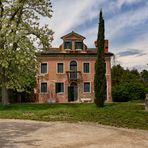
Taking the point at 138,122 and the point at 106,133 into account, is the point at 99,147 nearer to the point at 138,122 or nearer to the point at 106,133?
the point at 106,133

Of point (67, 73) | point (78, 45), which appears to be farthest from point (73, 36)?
point (67, 73)

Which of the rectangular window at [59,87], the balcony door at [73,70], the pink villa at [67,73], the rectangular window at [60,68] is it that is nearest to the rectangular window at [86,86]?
the pink villa at [67,73]

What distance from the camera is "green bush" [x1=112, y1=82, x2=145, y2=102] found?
50.4 meters

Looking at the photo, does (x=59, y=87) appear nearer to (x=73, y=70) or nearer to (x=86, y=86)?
(x=73, y=70)

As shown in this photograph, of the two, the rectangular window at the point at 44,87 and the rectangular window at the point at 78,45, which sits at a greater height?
the rectangular window at the point at 78,45

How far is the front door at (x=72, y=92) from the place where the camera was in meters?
51.7

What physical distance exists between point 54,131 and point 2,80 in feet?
60.5

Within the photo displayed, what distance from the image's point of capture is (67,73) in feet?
170

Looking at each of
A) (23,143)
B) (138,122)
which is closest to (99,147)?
(23,143)

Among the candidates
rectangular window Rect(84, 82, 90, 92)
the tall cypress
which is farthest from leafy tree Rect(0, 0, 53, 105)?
rectangular window Rect(84, 82, 90, 92)

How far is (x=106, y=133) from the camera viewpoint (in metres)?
16.7

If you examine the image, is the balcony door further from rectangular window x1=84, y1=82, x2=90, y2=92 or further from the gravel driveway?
the gravel driveway

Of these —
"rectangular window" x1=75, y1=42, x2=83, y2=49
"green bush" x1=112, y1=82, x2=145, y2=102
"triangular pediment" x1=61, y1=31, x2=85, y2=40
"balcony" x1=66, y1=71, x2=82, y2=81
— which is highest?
"triangular pediment" x1=61, y1=31, x2=85, y2=40

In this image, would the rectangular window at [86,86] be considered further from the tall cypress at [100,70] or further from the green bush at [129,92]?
the tall cypress at [100,70]
